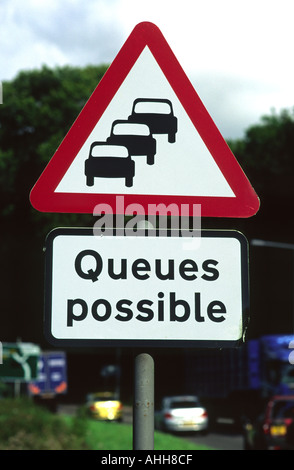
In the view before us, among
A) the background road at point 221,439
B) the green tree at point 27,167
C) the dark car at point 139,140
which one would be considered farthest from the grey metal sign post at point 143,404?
the green tree at point 27,167

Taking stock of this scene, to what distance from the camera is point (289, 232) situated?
39.2 metres

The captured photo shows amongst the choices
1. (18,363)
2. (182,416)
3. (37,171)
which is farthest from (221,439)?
(37,171)

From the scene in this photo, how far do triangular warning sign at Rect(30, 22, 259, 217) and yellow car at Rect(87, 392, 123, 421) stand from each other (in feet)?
118

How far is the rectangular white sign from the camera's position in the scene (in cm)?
254

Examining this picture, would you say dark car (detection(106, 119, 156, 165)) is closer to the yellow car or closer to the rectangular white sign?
the rectangular white sign

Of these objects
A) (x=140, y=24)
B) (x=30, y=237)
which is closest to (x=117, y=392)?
(x=30, y=237)

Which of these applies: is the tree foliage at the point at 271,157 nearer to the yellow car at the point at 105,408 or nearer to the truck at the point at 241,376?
the truck at the point at 241,376

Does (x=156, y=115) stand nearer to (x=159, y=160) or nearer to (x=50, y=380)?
(x=159, y=160)

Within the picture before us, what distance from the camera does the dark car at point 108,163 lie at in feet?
8.68

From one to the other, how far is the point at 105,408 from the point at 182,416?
29.9 feet

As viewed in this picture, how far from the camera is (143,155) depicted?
2.69 metres

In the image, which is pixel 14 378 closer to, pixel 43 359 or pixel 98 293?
pixel 98 293

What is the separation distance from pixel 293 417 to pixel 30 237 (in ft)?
76.2

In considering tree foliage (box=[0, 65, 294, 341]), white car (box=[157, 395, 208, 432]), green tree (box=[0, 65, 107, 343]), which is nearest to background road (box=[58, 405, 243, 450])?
white car (box=[157, 395, 208, 432])
